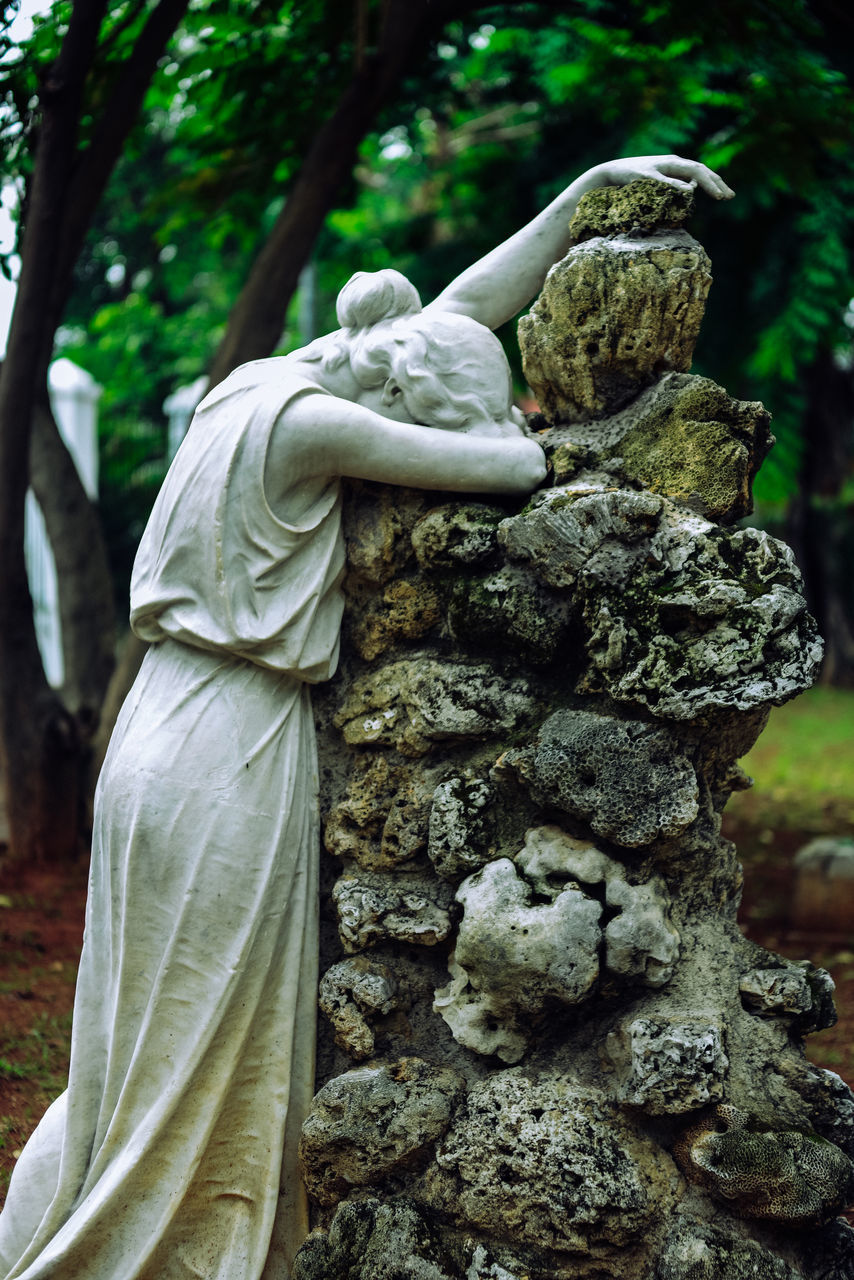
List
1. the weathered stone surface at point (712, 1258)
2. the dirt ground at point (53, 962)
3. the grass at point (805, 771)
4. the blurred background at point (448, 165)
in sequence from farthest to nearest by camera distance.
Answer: the grass at point (805, 771)
the blurred background at point (448, 165)
the dirt ground at point (53, 962)
the weathered stone surface at point (712, 1258)

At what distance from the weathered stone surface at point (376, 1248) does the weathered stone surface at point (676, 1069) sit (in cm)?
48

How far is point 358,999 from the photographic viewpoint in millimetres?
2674

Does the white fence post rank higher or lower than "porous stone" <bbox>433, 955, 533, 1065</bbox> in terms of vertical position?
lower

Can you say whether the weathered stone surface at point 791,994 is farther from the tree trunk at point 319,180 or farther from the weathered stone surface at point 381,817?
the tree trunk at point 319,180

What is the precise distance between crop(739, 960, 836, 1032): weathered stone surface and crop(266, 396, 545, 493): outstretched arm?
1144 millimetres

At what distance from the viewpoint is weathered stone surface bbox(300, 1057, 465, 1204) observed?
8.30 ft

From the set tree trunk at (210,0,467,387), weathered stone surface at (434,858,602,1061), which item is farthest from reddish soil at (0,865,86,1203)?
tree trunk at (210,0,467,387)

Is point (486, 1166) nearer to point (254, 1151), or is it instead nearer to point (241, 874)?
point (254, 1151)

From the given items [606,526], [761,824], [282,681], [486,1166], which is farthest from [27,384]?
[761,824]

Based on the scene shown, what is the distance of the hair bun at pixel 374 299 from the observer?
113 inches

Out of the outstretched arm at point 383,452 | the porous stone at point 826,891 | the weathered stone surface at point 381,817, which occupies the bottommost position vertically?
the porous stone at point 826,891

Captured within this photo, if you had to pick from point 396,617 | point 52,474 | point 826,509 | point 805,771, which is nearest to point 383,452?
point 396,617

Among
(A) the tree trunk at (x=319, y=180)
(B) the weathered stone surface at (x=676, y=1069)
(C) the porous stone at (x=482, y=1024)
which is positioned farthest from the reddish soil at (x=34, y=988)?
(A) the tree trunk at (x=319, y=180)

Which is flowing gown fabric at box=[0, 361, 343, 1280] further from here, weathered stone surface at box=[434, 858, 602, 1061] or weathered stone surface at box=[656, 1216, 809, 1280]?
weathered stone surface at box=[656, 1216, 809, 1280]
